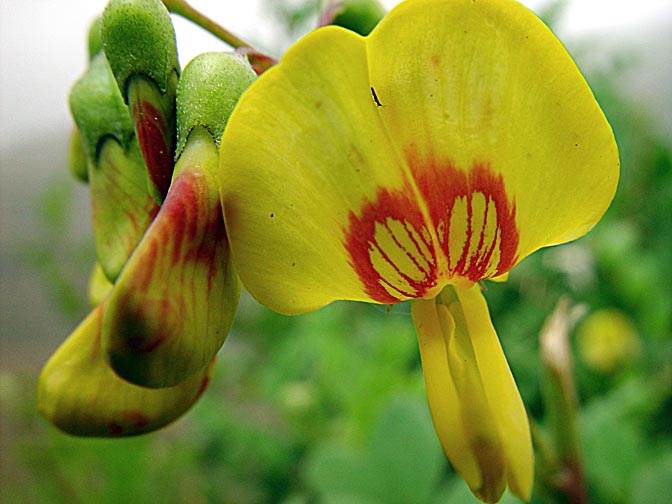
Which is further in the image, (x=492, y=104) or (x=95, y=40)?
(x=95, y=40)

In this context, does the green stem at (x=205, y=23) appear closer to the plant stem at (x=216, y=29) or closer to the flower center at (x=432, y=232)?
the plant stem at (x=216, y=29)

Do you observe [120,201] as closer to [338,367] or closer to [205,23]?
[205,23]

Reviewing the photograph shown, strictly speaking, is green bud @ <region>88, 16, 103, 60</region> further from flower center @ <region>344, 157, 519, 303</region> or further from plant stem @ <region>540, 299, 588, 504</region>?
plant stem @ <region>540, 299, 588, 504</region>

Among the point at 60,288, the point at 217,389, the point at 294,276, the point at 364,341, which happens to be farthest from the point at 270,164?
the point at 60,288

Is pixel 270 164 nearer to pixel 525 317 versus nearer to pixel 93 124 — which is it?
pixel 93 124

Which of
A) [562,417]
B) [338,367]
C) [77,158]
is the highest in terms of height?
[77,158]

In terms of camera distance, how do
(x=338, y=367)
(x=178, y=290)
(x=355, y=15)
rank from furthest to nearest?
1. (x=338, y=367)
2. (x=355, y=15)
3. (x=178, y=290)

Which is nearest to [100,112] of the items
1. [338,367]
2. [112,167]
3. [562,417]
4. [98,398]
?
[112,167]
